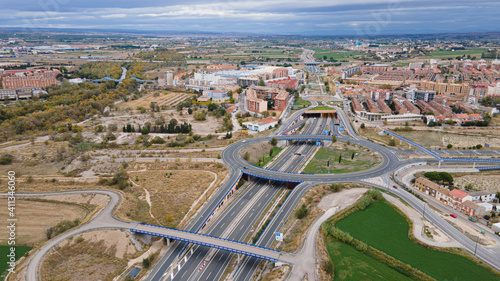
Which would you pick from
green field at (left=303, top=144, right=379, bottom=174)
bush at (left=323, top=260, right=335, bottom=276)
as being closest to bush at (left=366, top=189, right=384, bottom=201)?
green field at (left=303, top=144, right=379, bottom=174)

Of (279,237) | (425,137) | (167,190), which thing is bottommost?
(279,237)

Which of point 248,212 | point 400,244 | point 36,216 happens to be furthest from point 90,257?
point 400,244

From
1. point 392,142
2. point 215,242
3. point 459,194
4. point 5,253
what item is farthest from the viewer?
point 392,142

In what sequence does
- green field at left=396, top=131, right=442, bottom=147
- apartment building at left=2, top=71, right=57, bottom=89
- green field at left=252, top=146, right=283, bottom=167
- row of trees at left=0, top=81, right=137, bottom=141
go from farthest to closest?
apartment building at left=2, top=71, right=57, bottom=89 < row of trees at left=0, top=81, right=137, bottom=141 < green field at left=396, top=131, right=442, bottom=147 < green field at left=252, top=146, right=283, bottom=167

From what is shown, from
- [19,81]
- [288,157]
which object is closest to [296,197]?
[288,157]

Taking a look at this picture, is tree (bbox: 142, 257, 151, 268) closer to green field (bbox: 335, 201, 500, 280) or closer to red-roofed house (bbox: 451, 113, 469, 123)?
green field (bbox: 335, 201, 500, 280)

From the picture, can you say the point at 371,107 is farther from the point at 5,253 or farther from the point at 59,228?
the point at 5,253
